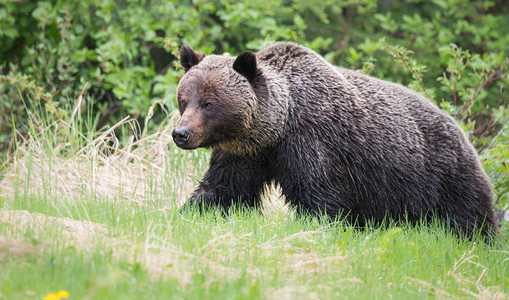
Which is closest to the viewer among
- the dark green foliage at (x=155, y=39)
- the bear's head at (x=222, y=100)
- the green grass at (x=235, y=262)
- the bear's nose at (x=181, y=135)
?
the green grass at (x=235, y=262)

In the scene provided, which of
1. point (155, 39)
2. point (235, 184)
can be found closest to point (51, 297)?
point (235, 184)

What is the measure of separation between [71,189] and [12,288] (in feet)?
13.6

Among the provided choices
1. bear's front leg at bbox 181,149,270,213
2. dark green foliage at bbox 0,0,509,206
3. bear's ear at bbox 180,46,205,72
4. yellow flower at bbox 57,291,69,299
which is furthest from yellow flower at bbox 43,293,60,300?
dark green foliage at bbox 0,0,509,206

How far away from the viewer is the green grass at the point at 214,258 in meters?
3.24

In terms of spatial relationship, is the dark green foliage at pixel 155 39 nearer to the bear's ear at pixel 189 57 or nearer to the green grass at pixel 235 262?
the bear's ear at pixel 189 57

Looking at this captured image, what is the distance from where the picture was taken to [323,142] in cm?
569

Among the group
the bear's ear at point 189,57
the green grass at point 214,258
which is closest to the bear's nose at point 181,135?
the green grass at point 214,258

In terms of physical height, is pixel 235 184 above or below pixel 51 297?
below

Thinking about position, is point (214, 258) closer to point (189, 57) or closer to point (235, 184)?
point (235, 184)

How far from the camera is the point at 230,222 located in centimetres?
497

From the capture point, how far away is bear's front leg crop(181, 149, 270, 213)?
5832mm

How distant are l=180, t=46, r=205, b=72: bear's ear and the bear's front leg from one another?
89 centimetres

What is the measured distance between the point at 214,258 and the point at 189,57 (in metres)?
2.52

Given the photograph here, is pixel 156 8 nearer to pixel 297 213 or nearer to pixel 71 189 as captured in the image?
pixel 71 189
